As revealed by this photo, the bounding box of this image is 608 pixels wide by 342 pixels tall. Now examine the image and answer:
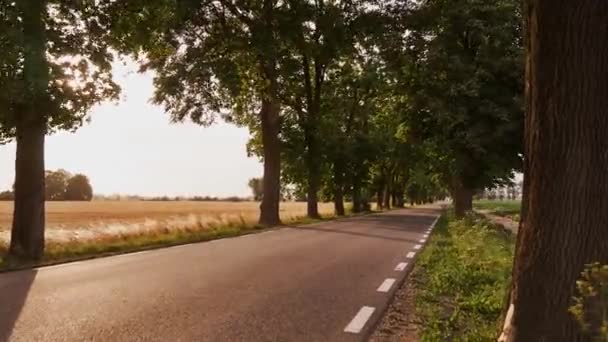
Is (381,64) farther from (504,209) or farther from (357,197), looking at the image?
(504,209)

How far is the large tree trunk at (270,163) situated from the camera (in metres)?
25.6

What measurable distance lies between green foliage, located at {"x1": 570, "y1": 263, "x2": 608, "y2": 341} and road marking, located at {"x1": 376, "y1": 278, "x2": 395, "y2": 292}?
168 inches

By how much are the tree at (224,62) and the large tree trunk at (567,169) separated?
14.3 metres

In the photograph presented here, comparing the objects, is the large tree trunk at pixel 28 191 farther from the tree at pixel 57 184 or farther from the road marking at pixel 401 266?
the tree at pixel 57 184

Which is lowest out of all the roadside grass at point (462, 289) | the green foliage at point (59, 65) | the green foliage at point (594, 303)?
the roadside grass at point (462, 289)

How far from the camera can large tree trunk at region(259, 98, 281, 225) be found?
1009 inches

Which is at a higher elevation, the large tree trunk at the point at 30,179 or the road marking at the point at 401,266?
the large tree trunk at the point at 30,179

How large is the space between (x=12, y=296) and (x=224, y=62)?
15398mm

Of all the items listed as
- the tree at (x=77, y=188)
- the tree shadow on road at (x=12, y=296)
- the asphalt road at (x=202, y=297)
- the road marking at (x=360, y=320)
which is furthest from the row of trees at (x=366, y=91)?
the tree at (x=77, y=188)

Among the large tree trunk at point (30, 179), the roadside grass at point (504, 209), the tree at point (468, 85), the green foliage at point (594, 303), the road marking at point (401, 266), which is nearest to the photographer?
the green foliage at point (594, 303)

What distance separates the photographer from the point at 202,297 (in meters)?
7.08

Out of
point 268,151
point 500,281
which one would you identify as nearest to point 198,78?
point 268,151

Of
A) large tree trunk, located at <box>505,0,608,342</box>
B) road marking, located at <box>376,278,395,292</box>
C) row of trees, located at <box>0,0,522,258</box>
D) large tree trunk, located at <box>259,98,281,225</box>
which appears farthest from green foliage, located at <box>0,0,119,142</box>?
large tree trunk, located at <box>259,98,281,225</box>

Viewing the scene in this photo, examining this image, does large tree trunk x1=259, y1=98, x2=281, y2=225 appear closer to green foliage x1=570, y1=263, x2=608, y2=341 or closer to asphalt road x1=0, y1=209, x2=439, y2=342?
asphalt road x1=0, y1=209, x2=439, y2=342
